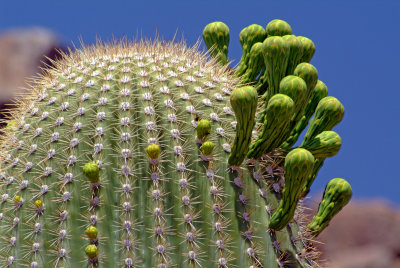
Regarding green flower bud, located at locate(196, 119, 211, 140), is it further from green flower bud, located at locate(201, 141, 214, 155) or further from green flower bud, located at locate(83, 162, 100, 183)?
green flower bud, located at locate(83, 162, 100, 183)

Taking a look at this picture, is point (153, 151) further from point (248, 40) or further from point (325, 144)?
point (248, 40)

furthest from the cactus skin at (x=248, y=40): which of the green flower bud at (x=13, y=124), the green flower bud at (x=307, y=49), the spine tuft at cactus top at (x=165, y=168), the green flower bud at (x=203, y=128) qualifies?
the green flower bud at (x=13, y=124)

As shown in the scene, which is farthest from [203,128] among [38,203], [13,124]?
[13,124]

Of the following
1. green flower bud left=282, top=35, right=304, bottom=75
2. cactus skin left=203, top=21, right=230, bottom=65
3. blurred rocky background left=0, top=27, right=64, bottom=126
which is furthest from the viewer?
blurred rocky background left=0, top=27, right=64, bottom=126

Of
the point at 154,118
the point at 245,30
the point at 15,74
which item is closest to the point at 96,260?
the point at 154,118

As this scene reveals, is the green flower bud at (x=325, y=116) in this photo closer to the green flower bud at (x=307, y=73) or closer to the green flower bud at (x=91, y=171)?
the green flower bud at (x=307, y=73)

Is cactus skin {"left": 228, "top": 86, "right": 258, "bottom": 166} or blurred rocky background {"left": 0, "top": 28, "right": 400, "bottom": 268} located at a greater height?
blurred rocky background {"left": 0, "top": 28, "right": 400, "bottom": 268}

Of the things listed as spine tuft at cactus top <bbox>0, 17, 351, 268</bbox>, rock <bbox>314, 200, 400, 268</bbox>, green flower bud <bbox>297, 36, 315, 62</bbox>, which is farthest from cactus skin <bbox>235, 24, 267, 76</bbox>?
rock <bbox>314, 200, 400, 268</bbox>
